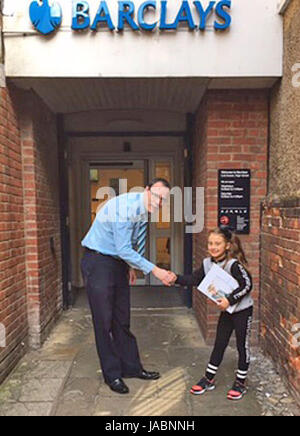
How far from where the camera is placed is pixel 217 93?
3471 mm

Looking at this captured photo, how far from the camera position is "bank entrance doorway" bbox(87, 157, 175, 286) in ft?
18.1

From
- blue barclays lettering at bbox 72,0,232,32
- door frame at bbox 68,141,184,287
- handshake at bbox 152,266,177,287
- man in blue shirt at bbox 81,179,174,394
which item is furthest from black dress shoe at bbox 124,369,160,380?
blue barclays lettering at bbox 72,0,232,32

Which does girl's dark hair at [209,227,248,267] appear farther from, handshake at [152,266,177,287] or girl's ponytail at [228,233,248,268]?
handshake at [152,266,177,287]

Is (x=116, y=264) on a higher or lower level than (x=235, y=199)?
lower

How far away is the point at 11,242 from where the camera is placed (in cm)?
322

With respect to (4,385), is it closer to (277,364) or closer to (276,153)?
(277,364)

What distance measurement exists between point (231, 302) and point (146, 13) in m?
2.71

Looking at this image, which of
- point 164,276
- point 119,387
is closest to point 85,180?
point 164,276

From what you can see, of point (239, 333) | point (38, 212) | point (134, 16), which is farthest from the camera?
point (38, 212)

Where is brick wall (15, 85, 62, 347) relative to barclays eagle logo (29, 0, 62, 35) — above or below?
below

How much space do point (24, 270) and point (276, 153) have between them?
292cm
